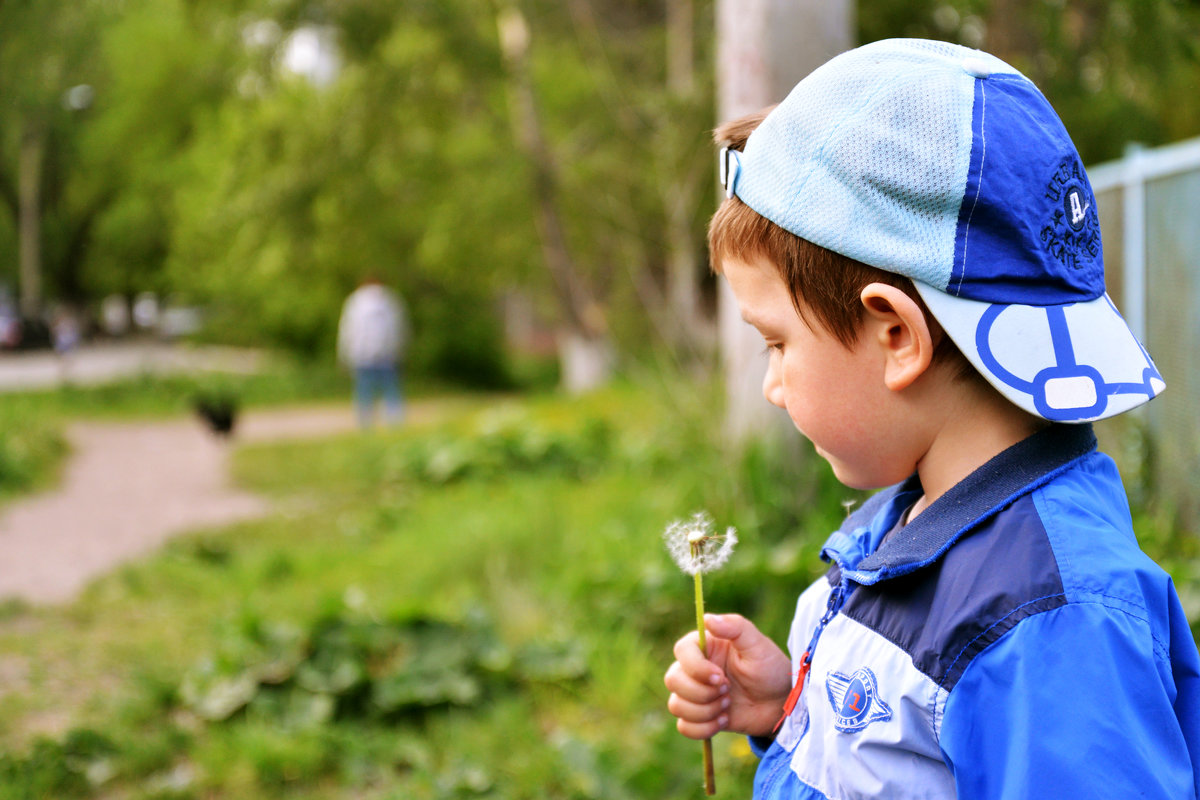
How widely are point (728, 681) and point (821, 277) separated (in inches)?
22.1

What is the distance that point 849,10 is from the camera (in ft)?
12.3

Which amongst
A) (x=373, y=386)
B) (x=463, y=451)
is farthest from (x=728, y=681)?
(x=373, y=386)

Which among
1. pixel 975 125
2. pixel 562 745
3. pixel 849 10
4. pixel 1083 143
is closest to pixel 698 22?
pixel 1083 143

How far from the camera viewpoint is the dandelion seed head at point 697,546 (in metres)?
1.23

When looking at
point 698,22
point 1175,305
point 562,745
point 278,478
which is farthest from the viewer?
point 698,22

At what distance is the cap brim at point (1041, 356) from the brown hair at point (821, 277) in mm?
46

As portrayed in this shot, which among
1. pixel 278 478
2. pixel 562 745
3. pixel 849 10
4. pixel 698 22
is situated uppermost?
pixel 698 22

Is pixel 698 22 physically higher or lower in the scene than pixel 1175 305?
higher

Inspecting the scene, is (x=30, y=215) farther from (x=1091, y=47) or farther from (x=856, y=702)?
(x=856, y=702)

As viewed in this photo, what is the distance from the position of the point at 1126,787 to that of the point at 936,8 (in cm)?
529

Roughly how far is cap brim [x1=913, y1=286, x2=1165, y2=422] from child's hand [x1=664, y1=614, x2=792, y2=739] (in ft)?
1.63

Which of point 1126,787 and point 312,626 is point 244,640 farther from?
point 1126,787

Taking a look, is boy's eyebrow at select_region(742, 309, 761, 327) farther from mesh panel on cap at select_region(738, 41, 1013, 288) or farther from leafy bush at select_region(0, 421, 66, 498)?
leafy bush at select_region(0, 421, 66, 498)

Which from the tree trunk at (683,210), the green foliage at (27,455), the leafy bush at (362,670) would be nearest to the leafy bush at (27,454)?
the green foliage at (27,455)
